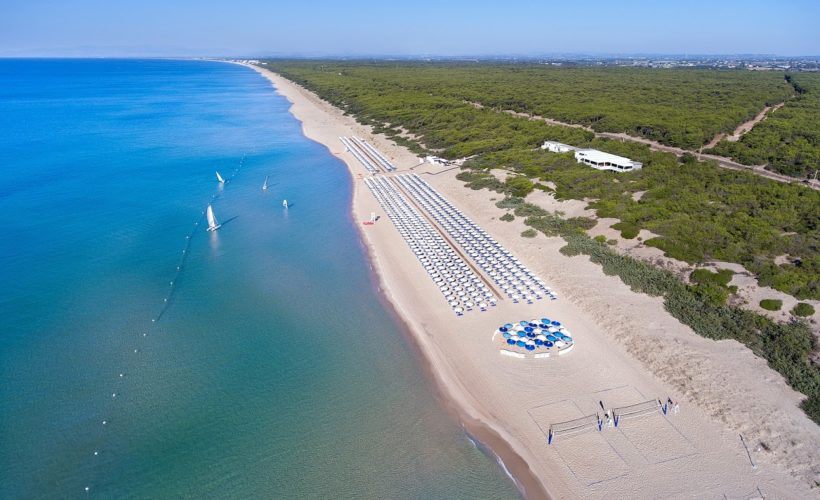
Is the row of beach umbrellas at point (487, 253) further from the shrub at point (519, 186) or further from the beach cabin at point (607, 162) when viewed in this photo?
the beach cabin at point (607, 162)

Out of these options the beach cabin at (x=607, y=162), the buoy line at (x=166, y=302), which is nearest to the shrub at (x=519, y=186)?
the beach cabin at (x=607, y=162)

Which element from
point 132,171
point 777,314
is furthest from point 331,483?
point 132,171

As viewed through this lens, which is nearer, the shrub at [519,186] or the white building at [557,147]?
the shrub at [519,186]

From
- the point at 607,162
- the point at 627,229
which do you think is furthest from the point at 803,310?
the point at 607,162

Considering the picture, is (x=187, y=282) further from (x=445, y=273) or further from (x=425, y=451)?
(x=425, y=451)

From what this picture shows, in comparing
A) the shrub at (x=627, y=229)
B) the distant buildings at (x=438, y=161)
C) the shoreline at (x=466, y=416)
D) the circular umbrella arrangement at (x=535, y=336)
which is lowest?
the shoreline at (x=466, y=416)

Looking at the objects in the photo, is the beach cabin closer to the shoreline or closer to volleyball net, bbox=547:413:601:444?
the shoreline
